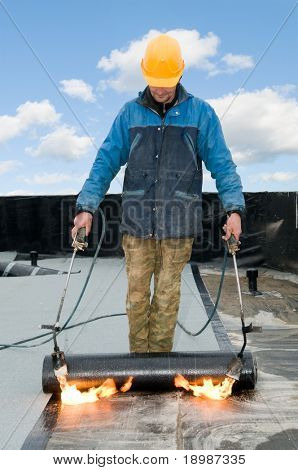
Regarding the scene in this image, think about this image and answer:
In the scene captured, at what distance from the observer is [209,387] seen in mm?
2873

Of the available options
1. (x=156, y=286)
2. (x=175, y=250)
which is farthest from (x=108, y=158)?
(x=156, y=286)

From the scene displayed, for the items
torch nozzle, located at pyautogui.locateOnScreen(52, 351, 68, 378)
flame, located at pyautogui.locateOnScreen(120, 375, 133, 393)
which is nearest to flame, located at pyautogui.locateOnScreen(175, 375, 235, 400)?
flame, located at pyautogui.locateOnScreen(120, 375, 133, 393)

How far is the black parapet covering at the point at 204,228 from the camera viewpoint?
990 cm

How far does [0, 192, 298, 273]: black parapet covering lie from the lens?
990 centimetres

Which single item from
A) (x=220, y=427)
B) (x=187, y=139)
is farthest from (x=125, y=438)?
(x=187, y=139)

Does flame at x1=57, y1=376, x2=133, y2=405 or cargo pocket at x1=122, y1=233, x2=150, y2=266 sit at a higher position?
cargo pocket at x1=122, y1=233, x2=150, y2=266

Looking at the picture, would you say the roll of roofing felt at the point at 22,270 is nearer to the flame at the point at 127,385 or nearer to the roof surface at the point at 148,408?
the roof surface at the point at 148,408

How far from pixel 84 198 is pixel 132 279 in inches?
22.9

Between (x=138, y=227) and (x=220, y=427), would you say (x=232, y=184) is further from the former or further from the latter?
(x=220, y=427)

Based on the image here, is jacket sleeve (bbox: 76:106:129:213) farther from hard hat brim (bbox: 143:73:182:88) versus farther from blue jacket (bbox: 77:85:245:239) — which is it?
hard hat brim (bbox: 143:73:182:88)

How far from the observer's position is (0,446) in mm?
2303

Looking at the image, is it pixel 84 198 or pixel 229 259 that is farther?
pixel 229 259

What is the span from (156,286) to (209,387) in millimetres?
747

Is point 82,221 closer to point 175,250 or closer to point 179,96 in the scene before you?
point 175,250
